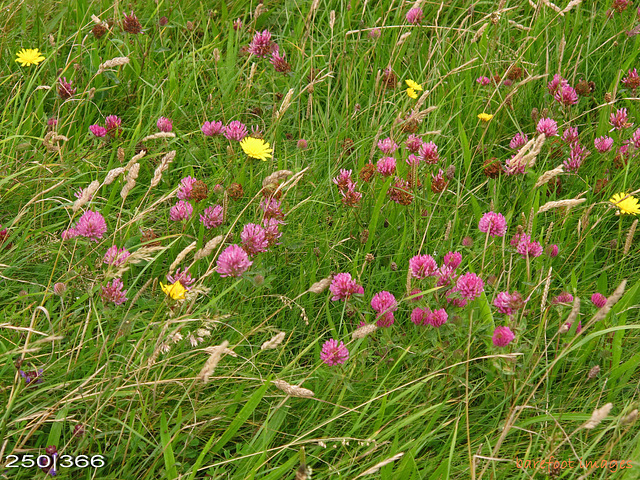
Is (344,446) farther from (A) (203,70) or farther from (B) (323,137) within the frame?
(A) (203,70)

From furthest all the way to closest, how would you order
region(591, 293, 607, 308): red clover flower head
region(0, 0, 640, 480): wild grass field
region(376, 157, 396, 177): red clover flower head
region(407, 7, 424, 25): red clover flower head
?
region(407, 7, 424, 25): red clover flower head, region(376, 157, 396, 177): red clover flower head, region(591, 293, 607, 308): red clover flower head, region(0, 0, 640, 480): wild grass field

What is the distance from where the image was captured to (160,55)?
3561 mm

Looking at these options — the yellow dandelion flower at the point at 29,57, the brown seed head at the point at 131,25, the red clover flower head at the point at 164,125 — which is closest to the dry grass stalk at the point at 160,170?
the red clover flower head at the point at 164,125

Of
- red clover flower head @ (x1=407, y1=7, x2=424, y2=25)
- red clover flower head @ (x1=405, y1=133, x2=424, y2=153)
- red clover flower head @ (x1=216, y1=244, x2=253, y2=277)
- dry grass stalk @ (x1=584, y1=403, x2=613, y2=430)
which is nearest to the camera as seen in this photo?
dry grass stalk @ (x1=584, y1=403, x2=613, y2=430)

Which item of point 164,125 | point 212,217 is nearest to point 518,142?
point 212,217

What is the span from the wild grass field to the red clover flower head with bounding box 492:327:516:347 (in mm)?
57

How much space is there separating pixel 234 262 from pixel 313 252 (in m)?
0.47

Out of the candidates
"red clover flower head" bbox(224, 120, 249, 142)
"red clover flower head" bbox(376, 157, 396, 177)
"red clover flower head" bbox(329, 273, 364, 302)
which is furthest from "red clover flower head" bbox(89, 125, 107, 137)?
"red clover flower head" bbox(329, 273, 364, 302)

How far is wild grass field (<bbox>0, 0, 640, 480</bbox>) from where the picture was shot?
1938 mm

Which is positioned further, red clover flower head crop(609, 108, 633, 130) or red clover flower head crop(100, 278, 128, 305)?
red clover flower head crop(609, 108, 633, 130)

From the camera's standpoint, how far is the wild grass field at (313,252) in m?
1.94

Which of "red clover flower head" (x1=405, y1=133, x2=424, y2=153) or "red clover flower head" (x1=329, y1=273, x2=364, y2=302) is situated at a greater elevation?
"red clover flower head" (x1=405, y1=133, x2=424, y2=153)

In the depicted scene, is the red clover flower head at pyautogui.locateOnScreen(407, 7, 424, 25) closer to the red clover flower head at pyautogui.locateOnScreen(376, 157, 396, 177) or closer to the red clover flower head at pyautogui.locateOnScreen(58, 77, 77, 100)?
the red clover flower head at pyautogui.locateOnScreen(376, 157, 396, 177)

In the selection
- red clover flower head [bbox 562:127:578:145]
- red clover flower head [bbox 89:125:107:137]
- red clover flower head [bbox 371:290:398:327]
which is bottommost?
red clover flower head [bbox 371:290:398:327]
